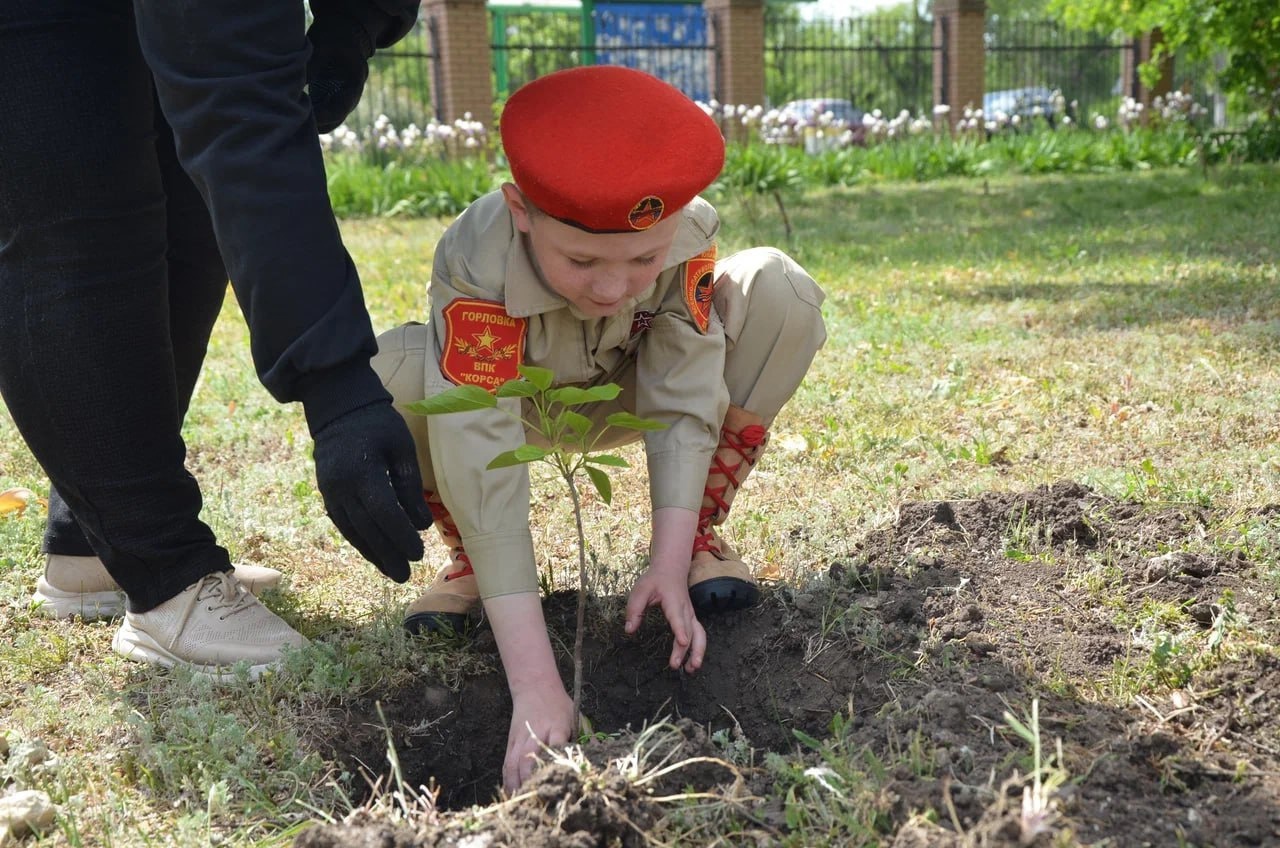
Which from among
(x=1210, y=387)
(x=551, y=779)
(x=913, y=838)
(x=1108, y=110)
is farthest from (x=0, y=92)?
(x=1108, y=110)

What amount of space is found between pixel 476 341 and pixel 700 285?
460 millimetres

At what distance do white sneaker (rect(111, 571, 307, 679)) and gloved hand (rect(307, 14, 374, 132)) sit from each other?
938mm

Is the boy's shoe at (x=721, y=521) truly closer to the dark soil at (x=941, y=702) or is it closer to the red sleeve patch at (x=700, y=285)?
the dark soil at (x=941, y=702)

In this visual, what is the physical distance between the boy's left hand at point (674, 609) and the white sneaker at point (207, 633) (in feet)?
2.24

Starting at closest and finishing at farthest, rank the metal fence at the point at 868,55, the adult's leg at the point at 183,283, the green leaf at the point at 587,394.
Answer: the green leaf at the point at 587,394 → the adult's leg at the point at 183,283 → the metal fence at the point at 868,55

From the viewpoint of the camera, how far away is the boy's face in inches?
77.2

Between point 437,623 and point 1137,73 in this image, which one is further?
point 1137,73

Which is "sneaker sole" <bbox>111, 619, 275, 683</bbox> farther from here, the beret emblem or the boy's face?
the beret emblem

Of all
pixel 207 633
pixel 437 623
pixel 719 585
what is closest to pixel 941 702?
pixel 719 585

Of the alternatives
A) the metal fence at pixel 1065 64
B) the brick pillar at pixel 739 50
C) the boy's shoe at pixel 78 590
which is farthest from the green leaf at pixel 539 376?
the metal fence at pixel 1065 64

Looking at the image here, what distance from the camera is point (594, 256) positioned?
1.96 metres

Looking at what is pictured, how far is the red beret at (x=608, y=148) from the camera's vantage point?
1.88 m

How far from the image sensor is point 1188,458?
3043mm

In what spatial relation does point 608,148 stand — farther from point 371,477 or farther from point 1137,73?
point 1137,73
